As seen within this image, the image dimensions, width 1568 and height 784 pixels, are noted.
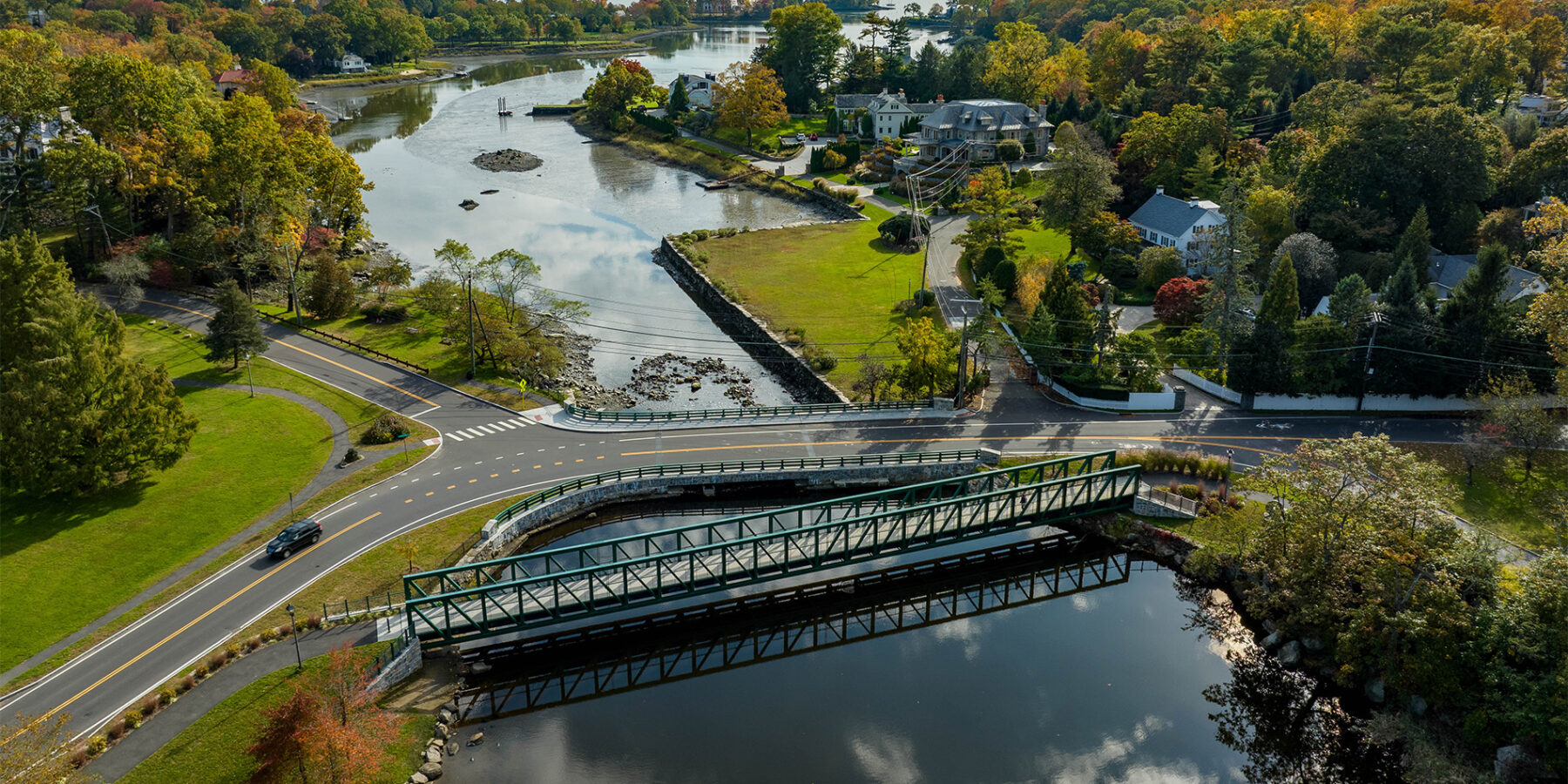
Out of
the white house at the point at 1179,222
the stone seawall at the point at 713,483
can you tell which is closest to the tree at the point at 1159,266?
the white house at the point at 1179,222

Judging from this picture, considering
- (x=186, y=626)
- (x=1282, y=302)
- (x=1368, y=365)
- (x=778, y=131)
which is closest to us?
(x=186, y=626)

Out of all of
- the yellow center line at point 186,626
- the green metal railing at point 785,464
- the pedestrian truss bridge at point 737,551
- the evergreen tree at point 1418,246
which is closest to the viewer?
the yellow center line at point 186,626

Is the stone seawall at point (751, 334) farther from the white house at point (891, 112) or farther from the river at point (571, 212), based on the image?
the white house at point (891, 112)

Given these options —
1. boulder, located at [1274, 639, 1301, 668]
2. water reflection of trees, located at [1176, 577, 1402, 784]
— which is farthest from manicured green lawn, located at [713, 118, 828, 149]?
water reflection of trees, located at [1176, 577, 1402, 784]

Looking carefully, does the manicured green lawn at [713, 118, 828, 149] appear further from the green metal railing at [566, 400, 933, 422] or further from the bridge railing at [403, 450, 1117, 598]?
the bridge railing at [403, 450, 1117, 598]

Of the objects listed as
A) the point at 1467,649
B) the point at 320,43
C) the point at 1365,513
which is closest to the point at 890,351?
the point at 1365,513

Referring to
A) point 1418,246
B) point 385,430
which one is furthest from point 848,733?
point 1418,246

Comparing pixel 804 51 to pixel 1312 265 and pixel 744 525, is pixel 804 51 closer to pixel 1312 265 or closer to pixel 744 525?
pixel 1312 265

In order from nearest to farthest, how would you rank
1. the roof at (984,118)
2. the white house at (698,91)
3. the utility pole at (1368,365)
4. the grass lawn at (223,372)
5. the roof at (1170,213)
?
the utility pole at (1368,365)
the grass lawn at (223,372)
the roof at (1170,213)
the roof at (984,118)
the white house at (698,91)
